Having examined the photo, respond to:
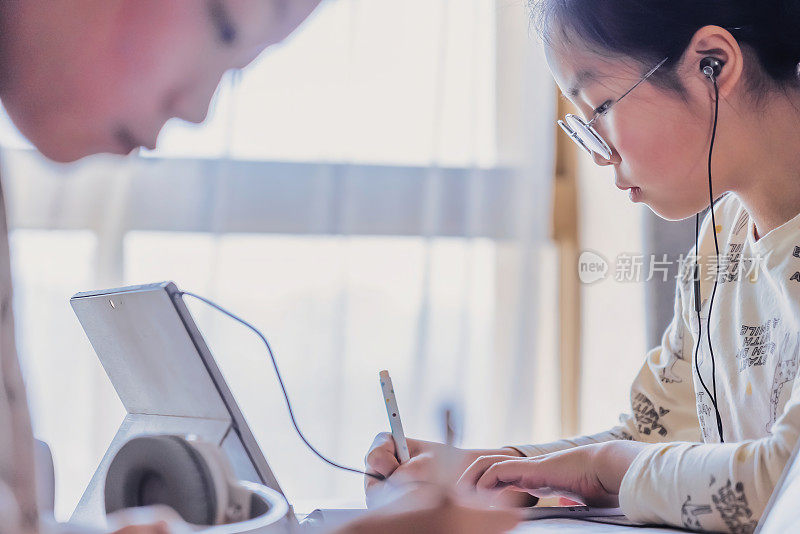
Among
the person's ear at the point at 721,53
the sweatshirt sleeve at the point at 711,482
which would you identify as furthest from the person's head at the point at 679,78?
the sweatshirt sleeve at the point at 711,482

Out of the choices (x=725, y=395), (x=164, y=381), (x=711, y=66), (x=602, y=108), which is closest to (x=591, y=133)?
(x=602, y=108)

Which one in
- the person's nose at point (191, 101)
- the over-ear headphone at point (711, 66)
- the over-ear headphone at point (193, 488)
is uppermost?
the over-ear headphone at point (711, 66)

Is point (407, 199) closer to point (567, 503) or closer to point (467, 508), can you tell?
point (567, 503)

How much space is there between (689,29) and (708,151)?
0.12 metres

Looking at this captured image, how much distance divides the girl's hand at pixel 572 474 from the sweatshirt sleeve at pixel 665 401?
205 mm

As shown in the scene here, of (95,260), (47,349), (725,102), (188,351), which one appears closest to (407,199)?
(95,260)

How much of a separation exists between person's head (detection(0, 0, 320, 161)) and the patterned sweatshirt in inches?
16.2

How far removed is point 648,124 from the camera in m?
0.82

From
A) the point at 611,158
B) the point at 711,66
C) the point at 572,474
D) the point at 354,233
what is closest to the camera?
the point at 572,474

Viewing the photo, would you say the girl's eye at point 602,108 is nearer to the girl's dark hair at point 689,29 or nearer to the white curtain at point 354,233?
the girl's dark hair at point 689,29

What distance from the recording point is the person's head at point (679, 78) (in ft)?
2.53

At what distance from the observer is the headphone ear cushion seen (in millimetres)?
384
